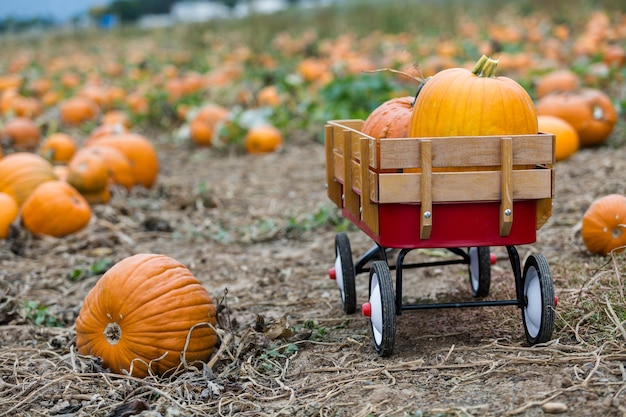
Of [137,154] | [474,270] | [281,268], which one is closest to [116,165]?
[137,154]

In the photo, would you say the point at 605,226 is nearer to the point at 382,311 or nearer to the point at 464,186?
the point at 464,186

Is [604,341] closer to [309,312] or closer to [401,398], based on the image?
[401,398]

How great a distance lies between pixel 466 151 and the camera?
3.11m

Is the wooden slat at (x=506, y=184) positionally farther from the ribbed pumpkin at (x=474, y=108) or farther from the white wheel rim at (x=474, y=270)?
the white wheel rim at (x=474, y=270)

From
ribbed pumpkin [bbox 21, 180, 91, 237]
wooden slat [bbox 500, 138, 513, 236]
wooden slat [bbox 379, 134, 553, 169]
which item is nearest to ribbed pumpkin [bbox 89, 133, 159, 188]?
ribbed pumpkin [bbox 21, 180, 91, 237]

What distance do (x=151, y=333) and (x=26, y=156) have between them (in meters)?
3.48

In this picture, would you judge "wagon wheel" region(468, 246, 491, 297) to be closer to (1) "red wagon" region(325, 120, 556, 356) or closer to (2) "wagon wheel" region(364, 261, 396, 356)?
(1) "red wagon" region(325, 120, 556, 356)

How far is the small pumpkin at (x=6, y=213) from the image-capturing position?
18.8ft

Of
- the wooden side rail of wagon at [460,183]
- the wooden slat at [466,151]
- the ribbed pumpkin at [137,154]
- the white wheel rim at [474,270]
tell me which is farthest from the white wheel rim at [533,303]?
the ribbed pumpkin at [137,154]

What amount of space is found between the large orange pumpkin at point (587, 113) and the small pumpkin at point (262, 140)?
318 cm

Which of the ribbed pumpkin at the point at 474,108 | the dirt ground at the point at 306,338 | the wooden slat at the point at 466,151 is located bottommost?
the dirt ground at the point at 306,338

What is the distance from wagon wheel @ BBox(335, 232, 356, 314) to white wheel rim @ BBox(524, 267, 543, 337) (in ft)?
2.88

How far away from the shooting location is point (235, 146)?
9.44 meters

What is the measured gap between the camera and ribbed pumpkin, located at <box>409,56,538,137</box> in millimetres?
3240
